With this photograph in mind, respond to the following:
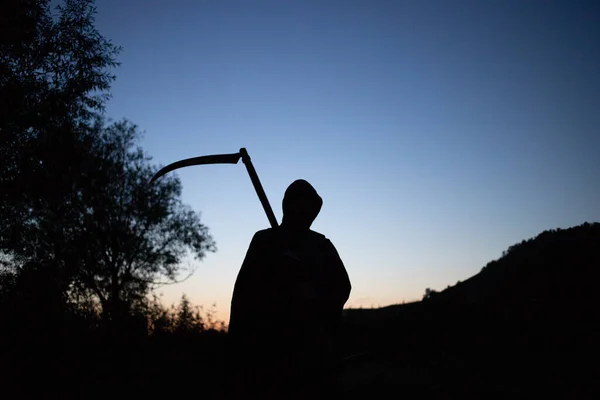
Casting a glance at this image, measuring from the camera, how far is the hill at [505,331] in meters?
9.07

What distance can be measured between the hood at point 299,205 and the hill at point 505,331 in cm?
664

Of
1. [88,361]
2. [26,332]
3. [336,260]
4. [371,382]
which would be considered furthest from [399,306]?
[336,260]

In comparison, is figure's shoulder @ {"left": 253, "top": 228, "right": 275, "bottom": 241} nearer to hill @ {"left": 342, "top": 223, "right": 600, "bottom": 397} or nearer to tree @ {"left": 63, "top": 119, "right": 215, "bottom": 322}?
hill @ {"left": 342, "top": 223, "right": 600, "bottom": 397}

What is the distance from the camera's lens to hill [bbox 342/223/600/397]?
907cm

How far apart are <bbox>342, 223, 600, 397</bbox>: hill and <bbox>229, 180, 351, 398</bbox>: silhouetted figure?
6.41 metres

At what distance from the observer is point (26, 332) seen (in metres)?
10.3

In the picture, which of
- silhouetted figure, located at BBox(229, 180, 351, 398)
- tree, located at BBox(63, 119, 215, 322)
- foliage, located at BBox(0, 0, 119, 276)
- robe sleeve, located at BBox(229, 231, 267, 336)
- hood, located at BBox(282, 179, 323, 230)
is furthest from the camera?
tree, located at BBox(63, 119, 215, 322)

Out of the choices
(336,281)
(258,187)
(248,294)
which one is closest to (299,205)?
(258,187)

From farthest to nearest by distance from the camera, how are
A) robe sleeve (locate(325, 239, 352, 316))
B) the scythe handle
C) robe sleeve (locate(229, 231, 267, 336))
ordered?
the scythe handle < robe sleeve (locate(325, 239, 352, 316)) < robe sleeve (locate(229, 231, 267, 336))

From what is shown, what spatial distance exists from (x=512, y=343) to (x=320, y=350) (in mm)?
9652

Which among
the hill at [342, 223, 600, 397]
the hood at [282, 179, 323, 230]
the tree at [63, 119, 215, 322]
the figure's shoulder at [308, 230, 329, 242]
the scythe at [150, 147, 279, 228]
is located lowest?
the hill at [342, 223, 600, 397]

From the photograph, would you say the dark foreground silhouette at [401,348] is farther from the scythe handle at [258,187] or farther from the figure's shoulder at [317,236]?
the scythe handle at [258,187]

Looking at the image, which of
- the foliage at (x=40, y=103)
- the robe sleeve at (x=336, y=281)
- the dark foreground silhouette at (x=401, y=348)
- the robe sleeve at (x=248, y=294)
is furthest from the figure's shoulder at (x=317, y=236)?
the foliage at (x=40, y=103)

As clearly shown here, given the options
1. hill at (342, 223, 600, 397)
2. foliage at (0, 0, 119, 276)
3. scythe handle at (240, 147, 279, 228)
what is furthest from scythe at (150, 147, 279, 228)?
foliage at (0, 0, 119, 276)
